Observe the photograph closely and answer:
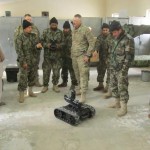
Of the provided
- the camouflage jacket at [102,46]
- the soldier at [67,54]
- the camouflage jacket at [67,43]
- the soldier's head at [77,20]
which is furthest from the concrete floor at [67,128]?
the soldier's head at [77,20]

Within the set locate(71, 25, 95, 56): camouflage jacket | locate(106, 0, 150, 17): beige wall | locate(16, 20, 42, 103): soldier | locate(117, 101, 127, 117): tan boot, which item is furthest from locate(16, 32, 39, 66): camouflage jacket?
locate(106, 0, 150, 17): beige wall

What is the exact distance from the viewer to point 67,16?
1049cm

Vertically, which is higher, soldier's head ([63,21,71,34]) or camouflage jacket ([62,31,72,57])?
Result: soldier's head ([63,21,71,34])

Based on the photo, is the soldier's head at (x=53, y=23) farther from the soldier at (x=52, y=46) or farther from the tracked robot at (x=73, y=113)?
the tracked robot at (x=73, y=113)

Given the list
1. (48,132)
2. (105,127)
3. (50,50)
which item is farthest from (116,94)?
(50,50)

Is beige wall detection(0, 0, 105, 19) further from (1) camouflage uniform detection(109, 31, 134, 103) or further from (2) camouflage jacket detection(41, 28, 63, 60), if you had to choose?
(1) camouflage uniform detection(109, 31, 134, 103)

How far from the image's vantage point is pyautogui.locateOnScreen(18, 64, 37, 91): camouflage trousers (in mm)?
4781

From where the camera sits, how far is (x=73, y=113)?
12.9 ft

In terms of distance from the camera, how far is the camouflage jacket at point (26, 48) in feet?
15.5

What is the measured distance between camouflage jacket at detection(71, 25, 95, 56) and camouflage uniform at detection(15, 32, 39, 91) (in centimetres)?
76

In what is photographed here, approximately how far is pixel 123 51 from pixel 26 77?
1871mm

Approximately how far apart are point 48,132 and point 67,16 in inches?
296

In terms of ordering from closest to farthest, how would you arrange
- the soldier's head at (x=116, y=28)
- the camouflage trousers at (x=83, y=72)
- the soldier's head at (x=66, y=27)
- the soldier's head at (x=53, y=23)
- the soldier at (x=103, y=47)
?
1. the soldier's head at (x=116, y=28)
2. the camouflage trousers at (x=83, y=72)
3. the soldier's head at (x=53, y=23)
4. the soldier at (x=103, y=47)
5. the soldier's head at (x=66, y=27)

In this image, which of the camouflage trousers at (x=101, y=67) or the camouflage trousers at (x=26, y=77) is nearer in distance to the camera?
the camouflage trousers at (x=26, y=77)
